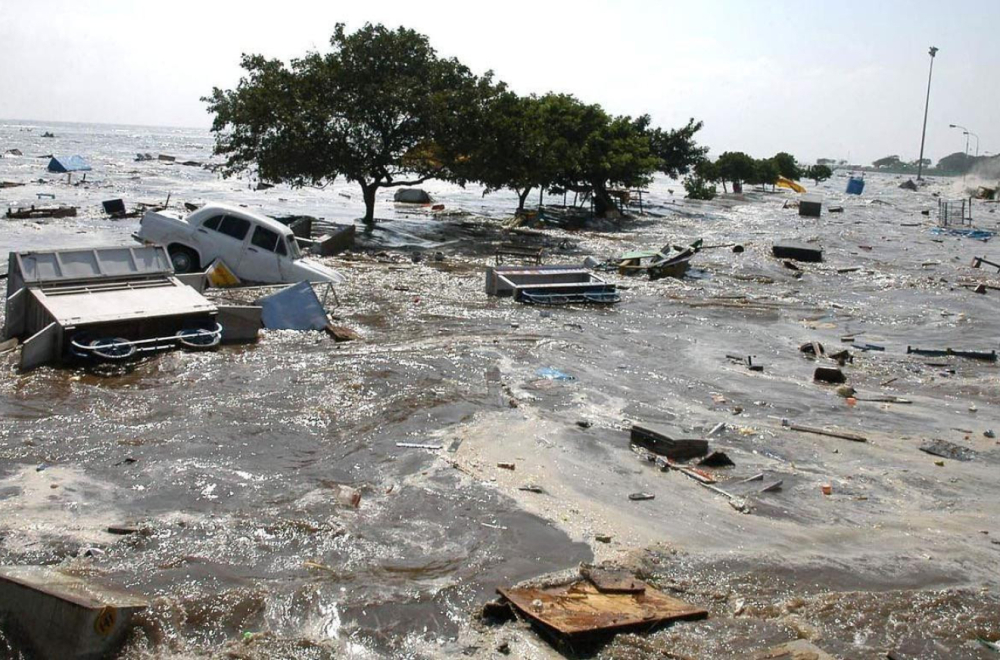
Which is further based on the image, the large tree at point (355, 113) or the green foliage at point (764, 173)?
the green foliage at point (764, 173)

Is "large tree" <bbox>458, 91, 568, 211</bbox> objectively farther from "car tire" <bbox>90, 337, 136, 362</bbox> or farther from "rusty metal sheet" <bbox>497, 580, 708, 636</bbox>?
"rusty metal sheet" <bbox>497, 580, 708, 636</bbox>

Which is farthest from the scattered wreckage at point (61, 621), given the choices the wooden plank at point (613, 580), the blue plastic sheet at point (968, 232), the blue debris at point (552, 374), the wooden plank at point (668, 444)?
the blue plastic sheet at point (968, 232)

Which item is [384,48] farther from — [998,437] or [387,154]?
[998,437]

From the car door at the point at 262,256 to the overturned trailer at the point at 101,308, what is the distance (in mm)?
4015

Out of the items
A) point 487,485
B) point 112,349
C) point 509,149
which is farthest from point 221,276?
point 509,149

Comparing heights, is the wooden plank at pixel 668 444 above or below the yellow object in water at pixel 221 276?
below

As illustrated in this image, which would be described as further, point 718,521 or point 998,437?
point 998,437

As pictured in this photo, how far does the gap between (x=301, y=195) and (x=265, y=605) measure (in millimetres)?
45138

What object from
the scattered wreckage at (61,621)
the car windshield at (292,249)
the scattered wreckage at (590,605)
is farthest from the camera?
the car windshield at (292,249)

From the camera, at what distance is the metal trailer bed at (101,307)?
11.6 meters

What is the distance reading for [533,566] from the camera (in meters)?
6.91

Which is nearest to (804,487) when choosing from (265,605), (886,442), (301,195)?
(886,442)

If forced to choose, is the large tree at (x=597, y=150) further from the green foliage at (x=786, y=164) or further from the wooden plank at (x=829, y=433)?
the green foliage at (x=786, y=164)

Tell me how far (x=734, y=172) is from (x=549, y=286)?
59335 mm
